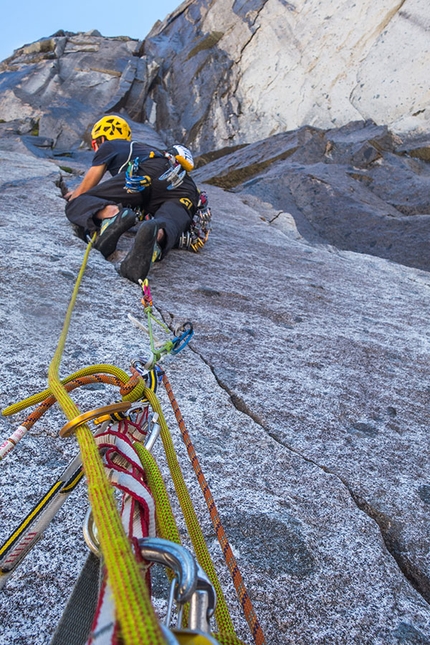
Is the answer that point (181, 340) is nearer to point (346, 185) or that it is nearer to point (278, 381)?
point (278, 381)

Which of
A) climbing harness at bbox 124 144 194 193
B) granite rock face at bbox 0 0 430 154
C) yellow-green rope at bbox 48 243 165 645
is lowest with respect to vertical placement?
yellow-green rope at bbox 48 243 165 645

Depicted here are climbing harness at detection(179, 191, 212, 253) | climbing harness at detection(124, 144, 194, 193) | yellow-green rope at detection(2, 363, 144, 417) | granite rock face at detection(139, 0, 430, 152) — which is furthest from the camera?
granite rock face at detection(139, 0, 430, 152)

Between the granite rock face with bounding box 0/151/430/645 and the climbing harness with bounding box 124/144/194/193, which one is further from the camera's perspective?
the climbing harness with bounding box 124/144/194/193

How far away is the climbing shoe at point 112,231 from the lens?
3.08m

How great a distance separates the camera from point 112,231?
10.1ft

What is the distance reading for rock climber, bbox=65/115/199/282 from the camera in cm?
318

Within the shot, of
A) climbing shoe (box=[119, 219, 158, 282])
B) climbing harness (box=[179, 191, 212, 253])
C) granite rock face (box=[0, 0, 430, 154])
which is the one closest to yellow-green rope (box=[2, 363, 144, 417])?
climbing shoe (box=[119, 219, 158, 282])

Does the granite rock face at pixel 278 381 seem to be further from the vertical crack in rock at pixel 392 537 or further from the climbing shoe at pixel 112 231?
the climbing shoe at pixel 112 231

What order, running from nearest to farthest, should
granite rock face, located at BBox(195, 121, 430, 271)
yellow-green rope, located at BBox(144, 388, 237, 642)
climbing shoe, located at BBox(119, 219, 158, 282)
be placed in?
yellow-green rope, located at BBox(144, 388, 237, 642), climbing shoe, located at BBox(119, 219, 158, 282), granite rock face, located at BBox(195, 121, 430, 271)

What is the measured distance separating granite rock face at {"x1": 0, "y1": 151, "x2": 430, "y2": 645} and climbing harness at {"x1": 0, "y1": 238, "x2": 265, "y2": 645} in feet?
0.80

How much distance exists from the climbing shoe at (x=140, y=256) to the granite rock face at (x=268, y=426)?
0.08 meters

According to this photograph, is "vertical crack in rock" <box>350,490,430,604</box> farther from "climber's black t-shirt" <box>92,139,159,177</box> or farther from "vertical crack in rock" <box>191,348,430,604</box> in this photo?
"climber's black t-shirt" <box>92,139,159,177</box>

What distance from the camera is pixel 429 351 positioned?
2637mm

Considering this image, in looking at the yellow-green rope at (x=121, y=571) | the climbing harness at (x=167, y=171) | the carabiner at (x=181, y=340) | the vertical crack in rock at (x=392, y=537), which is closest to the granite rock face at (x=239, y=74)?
the climbing harness at (x=167, y=171)
